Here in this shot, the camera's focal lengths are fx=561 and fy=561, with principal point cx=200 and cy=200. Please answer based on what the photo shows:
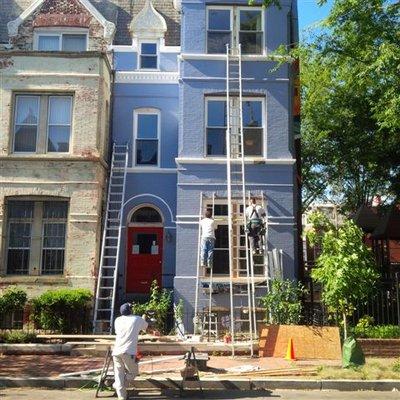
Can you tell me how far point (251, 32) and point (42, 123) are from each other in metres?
7.26

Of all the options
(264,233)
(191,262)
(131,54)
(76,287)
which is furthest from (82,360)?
(131,54)

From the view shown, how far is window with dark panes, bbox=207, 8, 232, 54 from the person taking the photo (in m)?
18.1

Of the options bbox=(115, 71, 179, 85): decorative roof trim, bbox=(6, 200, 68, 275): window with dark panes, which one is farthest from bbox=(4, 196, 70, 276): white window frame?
bbox=(115, 71, 179, 85): decorative roof trim

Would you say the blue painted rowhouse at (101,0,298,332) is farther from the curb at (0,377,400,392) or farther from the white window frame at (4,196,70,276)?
the curb at (0,377,400,392)

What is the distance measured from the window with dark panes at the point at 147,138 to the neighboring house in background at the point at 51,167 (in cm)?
158

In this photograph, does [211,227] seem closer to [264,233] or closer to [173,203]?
[264,233]

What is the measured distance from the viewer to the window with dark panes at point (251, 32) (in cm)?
1808

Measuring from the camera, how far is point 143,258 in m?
18.7

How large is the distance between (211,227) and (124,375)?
7.11m

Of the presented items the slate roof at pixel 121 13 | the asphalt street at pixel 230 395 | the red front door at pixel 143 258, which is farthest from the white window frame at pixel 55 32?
the asphalt street at pixel 230 395

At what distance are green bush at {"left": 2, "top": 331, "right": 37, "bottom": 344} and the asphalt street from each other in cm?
426

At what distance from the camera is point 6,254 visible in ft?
56.2

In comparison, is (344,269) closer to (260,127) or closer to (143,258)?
(260,127)

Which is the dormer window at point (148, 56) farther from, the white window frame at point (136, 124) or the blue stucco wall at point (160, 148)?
the white window frame at point (136, 124)
